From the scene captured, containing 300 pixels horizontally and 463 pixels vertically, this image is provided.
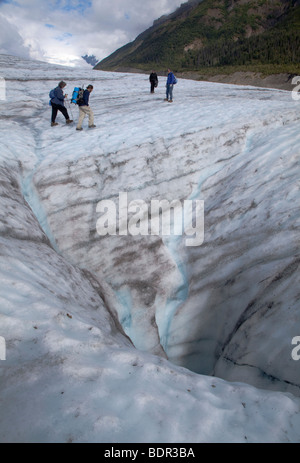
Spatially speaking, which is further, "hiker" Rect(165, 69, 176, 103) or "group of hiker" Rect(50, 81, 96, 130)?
"hiker" Rect(165, 69, 176, 103)

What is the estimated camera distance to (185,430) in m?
2.00

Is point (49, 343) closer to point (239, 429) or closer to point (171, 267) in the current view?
point (239, 429)

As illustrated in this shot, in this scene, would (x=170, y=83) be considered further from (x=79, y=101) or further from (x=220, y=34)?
(x=220, y=34)

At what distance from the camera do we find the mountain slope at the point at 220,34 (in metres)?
66.7

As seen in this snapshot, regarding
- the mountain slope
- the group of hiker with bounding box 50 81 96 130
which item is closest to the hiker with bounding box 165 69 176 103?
the group of hiker with bounding box 50 81 96 130

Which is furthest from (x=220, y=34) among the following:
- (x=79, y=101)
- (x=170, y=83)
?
(x=79, y=101)

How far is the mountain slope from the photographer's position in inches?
2625

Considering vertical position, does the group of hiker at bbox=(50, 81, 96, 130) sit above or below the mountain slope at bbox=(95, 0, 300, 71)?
below

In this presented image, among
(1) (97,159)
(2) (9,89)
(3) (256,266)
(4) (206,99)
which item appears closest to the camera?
(3) (256,266)

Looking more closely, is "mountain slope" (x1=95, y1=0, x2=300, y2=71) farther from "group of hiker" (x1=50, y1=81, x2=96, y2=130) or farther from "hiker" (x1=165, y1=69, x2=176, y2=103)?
"group of hiker" (x1=50, y1=81, x2=96, y2=130)

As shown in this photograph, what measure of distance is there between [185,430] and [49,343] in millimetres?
1422

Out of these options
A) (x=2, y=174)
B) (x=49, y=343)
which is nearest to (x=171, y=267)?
(x=49, y=343)

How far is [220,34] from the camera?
10400cm

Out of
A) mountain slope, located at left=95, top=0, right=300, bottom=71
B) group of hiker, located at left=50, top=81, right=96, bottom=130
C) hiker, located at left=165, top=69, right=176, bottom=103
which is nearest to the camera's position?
group of hiker, located at left=50, top=81, right=96, bottom=130
